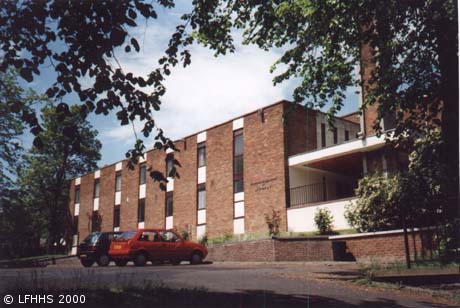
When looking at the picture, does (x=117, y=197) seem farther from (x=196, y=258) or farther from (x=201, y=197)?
(x=196, y=258)

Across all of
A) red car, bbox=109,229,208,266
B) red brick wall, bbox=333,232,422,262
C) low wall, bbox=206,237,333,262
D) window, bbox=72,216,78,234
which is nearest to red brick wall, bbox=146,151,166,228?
window, bbox=72,216,78,234

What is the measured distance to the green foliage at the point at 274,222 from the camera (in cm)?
2395

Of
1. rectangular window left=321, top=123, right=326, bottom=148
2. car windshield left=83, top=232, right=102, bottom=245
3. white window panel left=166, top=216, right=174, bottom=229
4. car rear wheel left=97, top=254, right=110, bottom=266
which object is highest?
rectangular window left=321, top=123, right=326, bottom=148

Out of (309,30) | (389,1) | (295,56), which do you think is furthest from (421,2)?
(295,56)

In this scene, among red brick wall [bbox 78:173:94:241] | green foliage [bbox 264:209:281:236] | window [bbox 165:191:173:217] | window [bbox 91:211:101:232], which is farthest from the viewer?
red brick wall [bbox 78:173:94:241]

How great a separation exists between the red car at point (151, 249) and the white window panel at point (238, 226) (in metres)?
6.71

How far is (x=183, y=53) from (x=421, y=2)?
20.3ft

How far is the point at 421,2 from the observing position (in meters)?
10.8

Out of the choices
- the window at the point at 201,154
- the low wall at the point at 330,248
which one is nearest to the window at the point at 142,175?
the window at the point at 201,154

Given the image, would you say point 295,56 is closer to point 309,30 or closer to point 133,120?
point 309,30

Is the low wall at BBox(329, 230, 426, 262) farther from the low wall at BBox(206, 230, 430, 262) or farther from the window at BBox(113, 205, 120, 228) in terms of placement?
the window at BBox(113, 205, 120, 228)

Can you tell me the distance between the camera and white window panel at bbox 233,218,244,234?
26580 millimetres

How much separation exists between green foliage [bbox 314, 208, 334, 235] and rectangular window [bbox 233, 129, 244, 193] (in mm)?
6653

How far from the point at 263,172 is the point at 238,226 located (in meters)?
3.50
